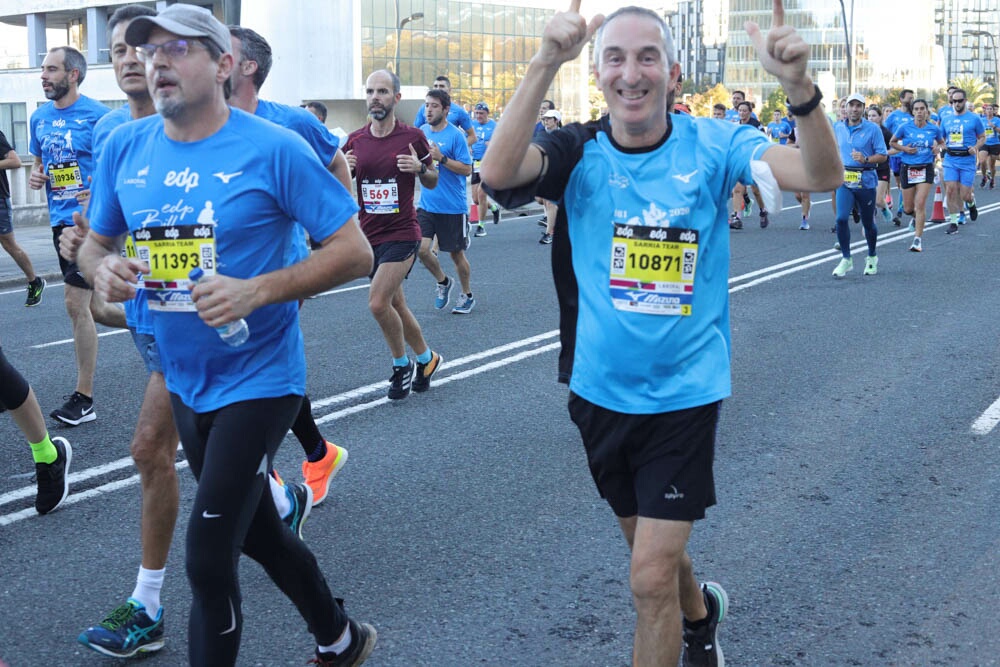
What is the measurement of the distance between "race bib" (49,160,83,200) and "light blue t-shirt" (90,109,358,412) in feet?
17.2


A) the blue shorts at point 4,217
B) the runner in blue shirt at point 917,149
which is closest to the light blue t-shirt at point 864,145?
the runner in blue shirt at point 917,149

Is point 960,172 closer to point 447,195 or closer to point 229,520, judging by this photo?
point 447,195

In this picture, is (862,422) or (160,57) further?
(862,422)

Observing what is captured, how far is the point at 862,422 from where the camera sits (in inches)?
271

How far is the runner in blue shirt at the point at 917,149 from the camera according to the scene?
17.5 m

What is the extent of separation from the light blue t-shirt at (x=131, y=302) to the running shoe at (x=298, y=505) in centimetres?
89

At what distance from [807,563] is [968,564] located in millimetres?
604

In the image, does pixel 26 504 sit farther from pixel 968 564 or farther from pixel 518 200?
pixel 968 564

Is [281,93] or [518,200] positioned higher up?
[281,93]

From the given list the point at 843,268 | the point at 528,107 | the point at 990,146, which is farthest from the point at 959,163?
the point at 528,107

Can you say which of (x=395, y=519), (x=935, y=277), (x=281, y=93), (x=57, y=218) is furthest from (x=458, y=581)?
(x=281, y=93)

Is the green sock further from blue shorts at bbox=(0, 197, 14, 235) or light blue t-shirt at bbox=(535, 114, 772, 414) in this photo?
blue shorts at bbox=(0, 197, 14, 235)

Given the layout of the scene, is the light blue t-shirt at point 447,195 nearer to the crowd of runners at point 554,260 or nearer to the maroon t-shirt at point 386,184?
the maroon t-shirt at point 386,184

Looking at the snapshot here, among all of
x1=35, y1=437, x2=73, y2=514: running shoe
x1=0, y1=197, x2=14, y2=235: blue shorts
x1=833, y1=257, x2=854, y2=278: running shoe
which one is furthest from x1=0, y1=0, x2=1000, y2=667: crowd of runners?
x1=833, y1=257, x2=854, y2=278: running shoe
